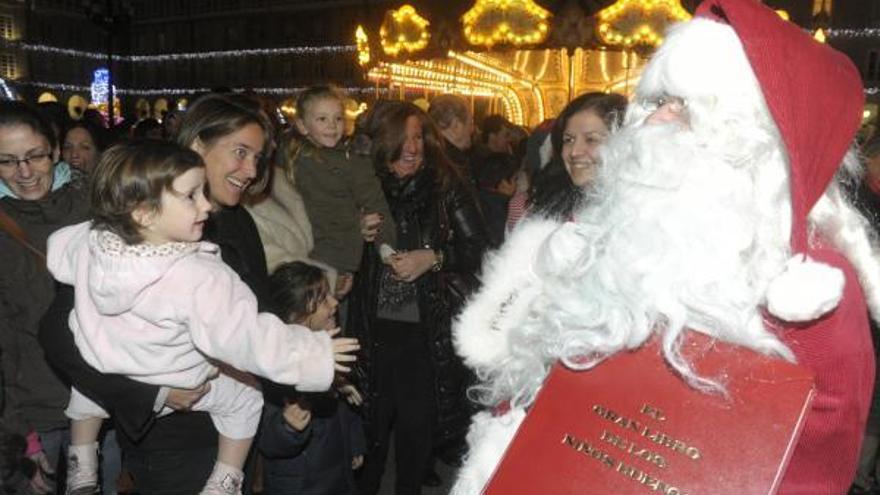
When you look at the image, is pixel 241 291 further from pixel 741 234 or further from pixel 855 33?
pixel 855 33

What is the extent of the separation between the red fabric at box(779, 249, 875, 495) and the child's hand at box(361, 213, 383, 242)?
2.49 metres

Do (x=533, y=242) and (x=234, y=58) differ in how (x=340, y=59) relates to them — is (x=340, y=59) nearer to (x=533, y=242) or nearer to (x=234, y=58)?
(x=234, y=58)

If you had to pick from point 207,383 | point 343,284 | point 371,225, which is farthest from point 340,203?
point 207,383

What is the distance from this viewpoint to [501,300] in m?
1.95

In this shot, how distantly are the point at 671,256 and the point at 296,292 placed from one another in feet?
5.48

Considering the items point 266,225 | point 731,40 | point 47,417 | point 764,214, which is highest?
point 731,40

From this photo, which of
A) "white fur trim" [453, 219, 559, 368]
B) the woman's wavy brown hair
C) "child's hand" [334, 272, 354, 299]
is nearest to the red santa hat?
"white fur trim" [453, 219, 559, 368]

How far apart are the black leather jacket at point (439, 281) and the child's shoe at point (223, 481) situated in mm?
1388

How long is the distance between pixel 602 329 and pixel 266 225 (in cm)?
206

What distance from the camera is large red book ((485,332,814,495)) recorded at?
132cm

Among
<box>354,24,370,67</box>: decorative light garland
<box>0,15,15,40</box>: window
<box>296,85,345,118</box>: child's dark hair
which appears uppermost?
<box>0,15,15,40</box>: window

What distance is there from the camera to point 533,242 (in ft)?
6.44

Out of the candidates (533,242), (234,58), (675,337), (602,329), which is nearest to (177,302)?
(533,242)

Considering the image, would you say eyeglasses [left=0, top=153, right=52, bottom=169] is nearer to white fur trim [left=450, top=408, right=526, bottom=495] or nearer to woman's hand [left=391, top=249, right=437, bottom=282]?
woman's hand [left=391, top=249, right=437, bottom=282]
